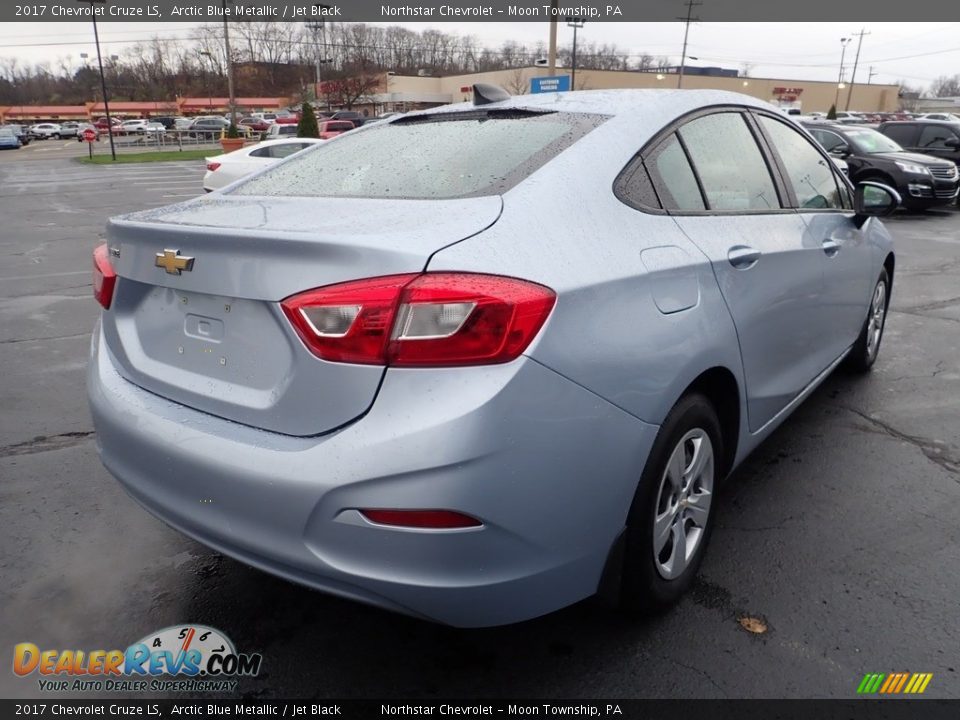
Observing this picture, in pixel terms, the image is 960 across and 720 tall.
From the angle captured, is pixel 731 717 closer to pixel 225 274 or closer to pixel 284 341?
pixel 284 341

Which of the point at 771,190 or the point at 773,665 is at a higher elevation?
the point at 771,190

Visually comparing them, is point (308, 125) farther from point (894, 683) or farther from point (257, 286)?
point (894, 683)

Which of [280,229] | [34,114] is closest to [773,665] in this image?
[280,229]

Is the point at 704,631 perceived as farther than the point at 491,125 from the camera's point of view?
No


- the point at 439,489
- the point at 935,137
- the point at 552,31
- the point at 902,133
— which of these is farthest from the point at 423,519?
the point at 552,31

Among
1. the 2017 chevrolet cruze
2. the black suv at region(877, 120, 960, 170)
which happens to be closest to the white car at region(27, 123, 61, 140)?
the black suv at region(877, 120, 960, 170)

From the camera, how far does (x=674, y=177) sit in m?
2.44

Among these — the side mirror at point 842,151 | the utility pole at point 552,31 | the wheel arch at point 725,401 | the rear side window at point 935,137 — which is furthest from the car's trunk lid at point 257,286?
the utility pole at point 552,31

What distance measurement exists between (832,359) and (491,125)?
2263 millimetres

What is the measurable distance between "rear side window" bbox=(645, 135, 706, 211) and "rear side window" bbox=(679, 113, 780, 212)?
67mm

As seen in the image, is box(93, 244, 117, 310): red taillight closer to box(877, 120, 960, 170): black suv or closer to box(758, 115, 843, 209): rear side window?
box(758, 115, 843, 209): rear side window

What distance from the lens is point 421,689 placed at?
211 centimetres

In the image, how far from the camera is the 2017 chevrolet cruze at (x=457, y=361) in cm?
168

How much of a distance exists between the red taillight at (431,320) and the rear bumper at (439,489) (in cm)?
5
